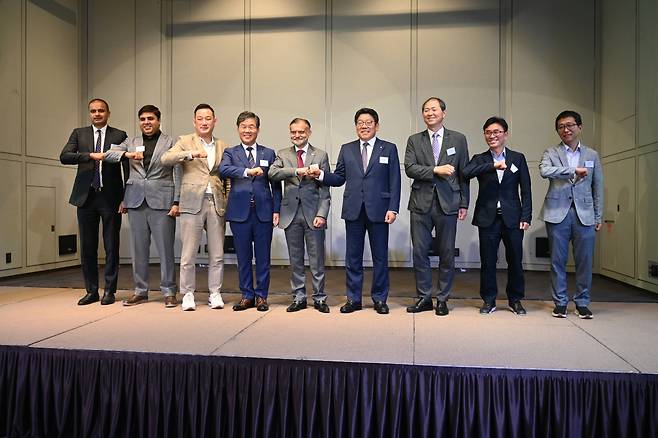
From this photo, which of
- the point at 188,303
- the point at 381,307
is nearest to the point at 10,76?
the point at 188,303

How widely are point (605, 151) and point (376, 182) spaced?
367 centimetres

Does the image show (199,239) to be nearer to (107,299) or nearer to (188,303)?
(188,303)

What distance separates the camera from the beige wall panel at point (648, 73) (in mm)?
4367

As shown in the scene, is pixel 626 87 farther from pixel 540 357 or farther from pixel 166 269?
pixel 166 269

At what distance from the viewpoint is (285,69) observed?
6.29 metres

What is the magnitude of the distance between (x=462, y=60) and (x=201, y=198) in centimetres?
409

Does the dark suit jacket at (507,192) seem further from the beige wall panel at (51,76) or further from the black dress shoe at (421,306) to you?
the beige wall panel at (51,76)

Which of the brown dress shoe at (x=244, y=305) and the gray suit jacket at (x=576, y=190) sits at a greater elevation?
the gray suit jacket at (x=576, y=190)

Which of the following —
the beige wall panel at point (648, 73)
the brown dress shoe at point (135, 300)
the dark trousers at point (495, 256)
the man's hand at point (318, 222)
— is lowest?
the brown dress shoe at point (135, 300)

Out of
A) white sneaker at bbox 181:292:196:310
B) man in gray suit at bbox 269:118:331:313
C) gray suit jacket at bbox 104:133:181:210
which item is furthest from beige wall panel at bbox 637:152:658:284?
gray suit jacket at bbox 104:133:181:210

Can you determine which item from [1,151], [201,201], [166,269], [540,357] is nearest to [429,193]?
[540,357]

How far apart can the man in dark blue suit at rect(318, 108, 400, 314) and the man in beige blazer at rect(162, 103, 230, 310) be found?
0.84m

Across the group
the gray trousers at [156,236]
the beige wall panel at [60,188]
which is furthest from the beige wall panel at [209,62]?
the gray trousers at [156,236]

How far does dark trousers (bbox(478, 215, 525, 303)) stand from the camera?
3.38m
